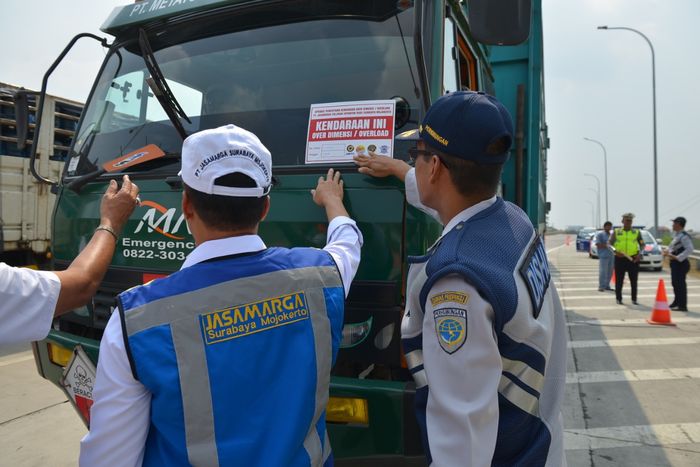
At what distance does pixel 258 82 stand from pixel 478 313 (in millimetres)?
1901

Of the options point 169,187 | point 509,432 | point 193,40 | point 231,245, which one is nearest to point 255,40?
point 193,40

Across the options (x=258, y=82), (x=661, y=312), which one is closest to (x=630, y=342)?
(x=661, y=312)

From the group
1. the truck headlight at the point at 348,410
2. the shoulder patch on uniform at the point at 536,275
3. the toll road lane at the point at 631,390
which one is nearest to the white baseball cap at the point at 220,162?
the shoulder patch on uniform at the point at 536,275

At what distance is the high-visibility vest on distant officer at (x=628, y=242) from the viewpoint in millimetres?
9688

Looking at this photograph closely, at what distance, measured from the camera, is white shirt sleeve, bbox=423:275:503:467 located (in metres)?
1.14

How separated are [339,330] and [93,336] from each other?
1.93 meters

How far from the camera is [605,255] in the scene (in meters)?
11.4

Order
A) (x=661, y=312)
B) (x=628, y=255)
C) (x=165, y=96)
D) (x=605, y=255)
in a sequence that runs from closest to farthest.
Answer: (x=165, y=96)
(x=661, y=312)
(x=628, y=255)
(x=605, y=255)

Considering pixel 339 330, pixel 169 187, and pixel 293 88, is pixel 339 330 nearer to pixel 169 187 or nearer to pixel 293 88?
pixel 169 187

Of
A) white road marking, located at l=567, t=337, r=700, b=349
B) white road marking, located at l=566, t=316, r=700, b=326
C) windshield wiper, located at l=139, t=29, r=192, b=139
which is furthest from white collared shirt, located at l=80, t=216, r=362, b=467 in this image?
white road marking, located at l=566, t=316, r=700, b=326

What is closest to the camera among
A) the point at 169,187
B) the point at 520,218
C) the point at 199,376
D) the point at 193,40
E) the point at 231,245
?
the point at 199,376

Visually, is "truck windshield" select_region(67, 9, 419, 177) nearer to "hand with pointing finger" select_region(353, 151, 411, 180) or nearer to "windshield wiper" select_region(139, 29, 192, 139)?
"windshield wiper" select_region(139, 29, 192, 139)

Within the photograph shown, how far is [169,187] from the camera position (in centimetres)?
238

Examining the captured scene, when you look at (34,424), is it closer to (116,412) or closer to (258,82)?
(258,82)
